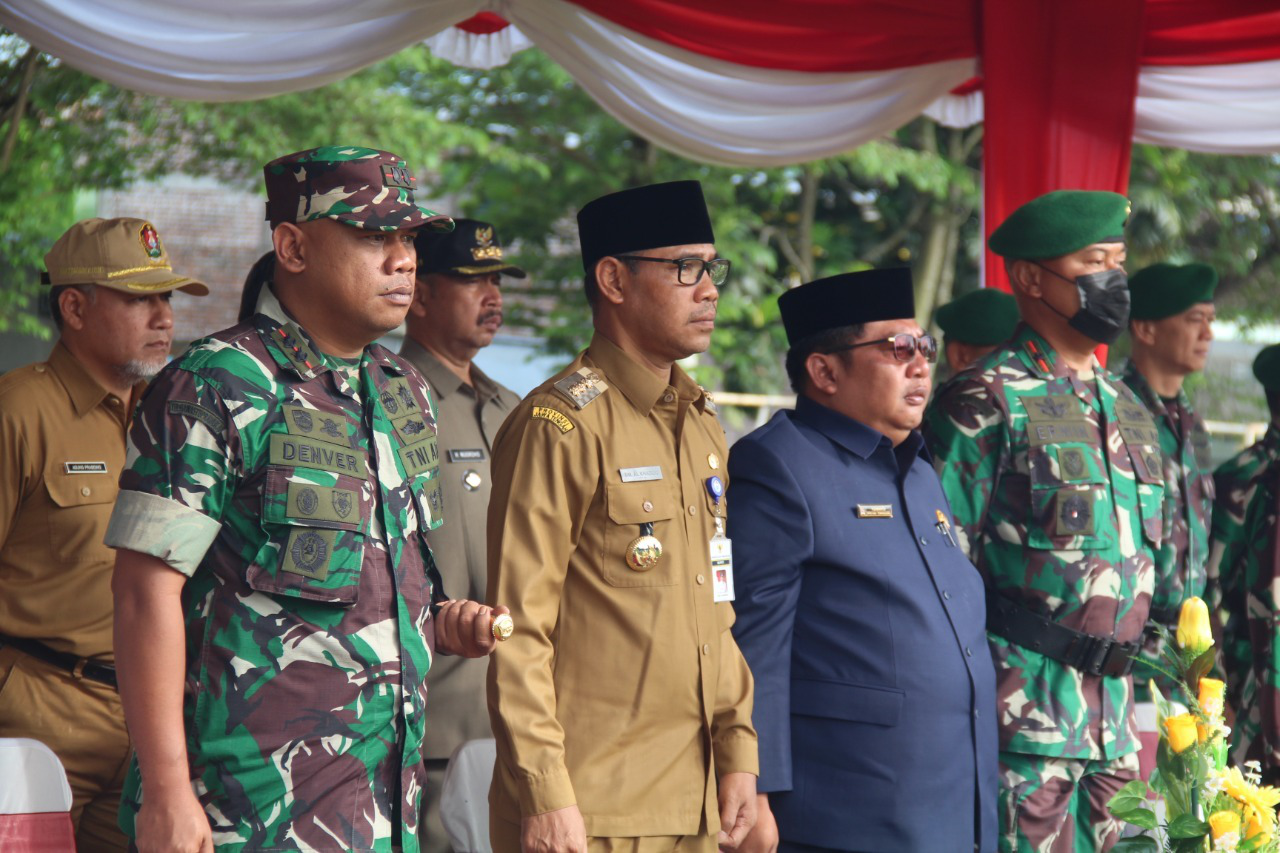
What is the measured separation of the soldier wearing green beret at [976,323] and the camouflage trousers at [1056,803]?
204 cm

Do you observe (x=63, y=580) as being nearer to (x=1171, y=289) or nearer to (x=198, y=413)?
(x=198, y=413)

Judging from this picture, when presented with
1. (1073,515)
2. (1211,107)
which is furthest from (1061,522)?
(1211,107)

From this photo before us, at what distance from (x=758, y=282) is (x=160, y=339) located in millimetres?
10734

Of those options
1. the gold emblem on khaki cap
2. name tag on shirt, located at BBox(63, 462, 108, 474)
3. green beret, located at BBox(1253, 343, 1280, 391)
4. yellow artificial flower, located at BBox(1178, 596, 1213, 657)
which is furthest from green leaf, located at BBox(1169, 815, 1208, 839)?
green beret, located at BBox(1253, 343, 1280, 391)

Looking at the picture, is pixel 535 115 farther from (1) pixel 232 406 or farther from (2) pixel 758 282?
(1) pixel 232 406

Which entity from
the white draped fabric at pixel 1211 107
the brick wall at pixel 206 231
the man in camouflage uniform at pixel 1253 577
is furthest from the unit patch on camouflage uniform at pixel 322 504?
the brick wall at pixel 206 231

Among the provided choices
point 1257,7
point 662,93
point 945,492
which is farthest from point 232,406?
point 1257,7

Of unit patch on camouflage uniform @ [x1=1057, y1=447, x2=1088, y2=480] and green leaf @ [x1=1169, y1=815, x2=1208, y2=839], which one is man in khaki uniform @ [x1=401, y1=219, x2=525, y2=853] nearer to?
unit patch on camouflage uniform @ [x1=1057, y1=447, x2=1088, y2=480]

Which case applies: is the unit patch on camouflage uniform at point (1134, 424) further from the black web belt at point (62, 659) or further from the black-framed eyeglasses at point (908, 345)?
the black web belt at point (62, 659)

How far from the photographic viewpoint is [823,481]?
11.2 feet

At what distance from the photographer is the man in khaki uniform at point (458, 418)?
420cm

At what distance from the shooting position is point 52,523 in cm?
345

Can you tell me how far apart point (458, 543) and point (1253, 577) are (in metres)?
2.51

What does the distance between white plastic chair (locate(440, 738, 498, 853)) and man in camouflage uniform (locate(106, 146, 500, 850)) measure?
0.95 m
